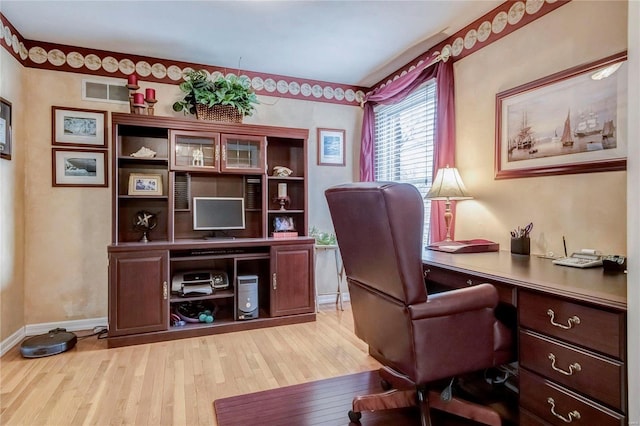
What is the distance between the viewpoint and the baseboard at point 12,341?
2613mm

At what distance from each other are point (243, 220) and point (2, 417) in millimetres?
2117

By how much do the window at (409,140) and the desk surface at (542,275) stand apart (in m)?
0.87

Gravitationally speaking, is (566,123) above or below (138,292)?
above

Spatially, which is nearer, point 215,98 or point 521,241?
point 521,241

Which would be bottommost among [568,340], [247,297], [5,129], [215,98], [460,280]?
[247,297]

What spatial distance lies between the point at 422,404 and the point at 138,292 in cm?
228

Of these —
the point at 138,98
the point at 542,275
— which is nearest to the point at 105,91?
the point at 138,98

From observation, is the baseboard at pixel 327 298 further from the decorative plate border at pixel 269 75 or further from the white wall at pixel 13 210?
the white wall at pixel 13 210

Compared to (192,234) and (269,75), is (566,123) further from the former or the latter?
(192,234)

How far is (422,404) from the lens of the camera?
1642mm

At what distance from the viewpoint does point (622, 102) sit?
5.65ft

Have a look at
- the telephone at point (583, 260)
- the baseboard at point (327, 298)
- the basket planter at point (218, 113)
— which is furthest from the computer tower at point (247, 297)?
the telephone at point (583, 260)

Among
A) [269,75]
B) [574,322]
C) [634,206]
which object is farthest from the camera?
[269,75]

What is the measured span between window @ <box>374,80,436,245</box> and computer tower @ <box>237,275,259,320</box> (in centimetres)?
160
